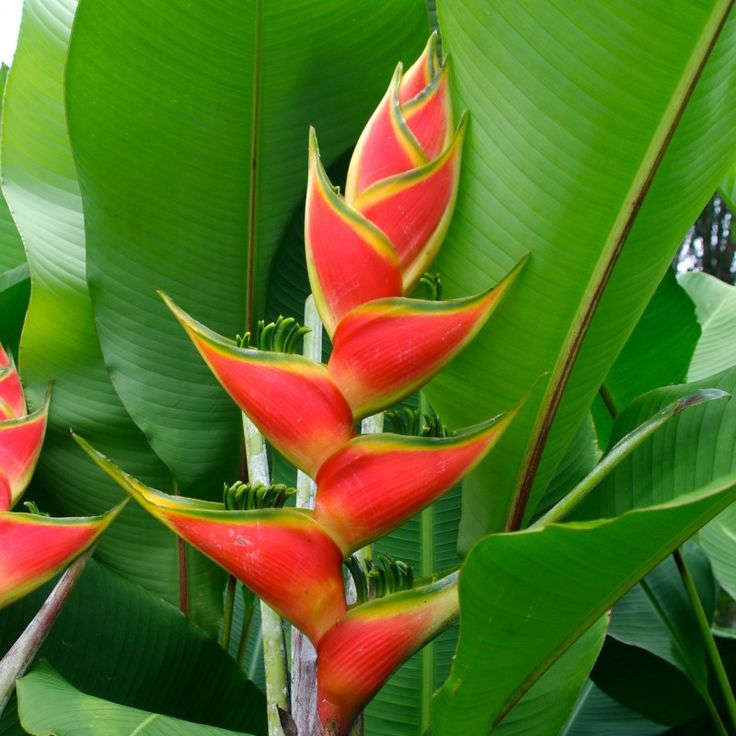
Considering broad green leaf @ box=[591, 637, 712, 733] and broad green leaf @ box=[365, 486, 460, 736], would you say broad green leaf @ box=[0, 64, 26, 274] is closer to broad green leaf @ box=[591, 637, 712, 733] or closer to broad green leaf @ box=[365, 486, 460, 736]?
broad green leaf @ box=[365, 486, 460, 736]

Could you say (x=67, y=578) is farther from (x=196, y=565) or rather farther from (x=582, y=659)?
(x=582, y=659)

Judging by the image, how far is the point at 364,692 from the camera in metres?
0.50

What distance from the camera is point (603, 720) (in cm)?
109

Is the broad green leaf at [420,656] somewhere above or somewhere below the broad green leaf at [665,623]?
above

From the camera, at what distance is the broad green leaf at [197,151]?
0.67 meters

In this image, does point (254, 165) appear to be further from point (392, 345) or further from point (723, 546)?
point (723, 546)

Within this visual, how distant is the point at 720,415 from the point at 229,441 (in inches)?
15.9

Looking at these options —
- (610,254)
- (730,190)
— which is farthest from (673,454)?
(730,190)

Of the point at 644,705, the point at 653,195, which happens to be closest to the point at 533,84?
the point at 653,195

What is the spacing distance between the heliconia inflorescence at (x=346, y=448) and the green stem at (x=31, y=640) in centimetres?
14

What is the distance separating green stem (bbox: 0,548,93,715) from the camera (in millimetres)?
583

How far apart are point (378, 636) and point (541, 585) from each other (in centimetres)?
10

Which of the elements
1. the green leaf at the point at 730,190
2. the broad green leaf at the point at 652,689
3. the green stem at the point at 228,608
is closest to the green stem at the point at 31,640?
the green stem at the point at 228,608

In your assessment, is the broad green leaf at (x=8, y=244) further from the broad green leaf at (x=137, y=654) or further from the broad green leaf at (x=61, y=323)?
the broad green leaf at (x=137, y=654)
